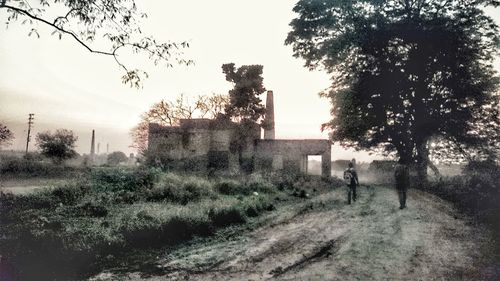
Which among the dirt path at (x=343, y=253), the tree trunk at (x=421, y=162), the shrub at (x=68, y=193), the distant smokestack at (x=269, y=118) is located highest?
the distant smokestack at (x=269, y=118)

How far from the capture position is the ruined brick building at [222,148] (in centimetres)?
4012

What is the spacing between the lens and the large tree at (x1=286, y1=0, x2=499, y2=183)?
2219 cm

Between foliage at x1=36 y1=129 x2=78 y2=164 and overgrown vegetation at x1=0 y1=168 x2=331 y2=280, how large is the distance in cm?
2723

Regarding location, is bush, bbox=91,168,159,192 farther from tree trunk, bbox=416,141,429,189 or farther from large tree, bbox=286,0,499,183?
tree trunk, bbox=416,141,429,189

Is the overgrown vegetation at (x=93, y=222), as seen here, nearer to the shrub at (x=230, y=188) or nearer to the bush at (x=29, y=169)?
the shrub at (x=230, y=188)

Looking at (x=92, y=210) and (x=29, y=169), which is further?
(x=29, y=169)

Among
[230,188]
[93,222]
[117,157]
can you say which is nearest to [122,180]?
[230,188]

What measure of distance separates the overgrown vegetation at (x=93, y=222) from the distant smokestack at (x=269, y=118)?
26.6 meters

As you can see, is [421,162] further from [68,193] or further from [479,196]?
[68,193]

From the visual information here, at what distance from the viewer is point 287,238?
9477 mm

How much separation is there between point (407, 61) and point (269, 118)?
22271 mm

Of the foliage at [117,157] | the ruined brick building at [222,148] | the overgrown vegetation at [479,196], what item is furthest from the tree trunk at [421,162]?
the foliage at [117,157]

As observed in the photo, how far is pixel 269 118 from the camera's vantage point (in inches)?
1745

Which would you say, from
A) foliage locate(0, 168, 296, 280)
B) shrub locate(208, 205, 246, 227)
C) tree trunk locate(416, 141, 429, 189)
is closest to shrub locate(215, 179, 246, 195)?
foliage locate(0, 168, 296, 280)
